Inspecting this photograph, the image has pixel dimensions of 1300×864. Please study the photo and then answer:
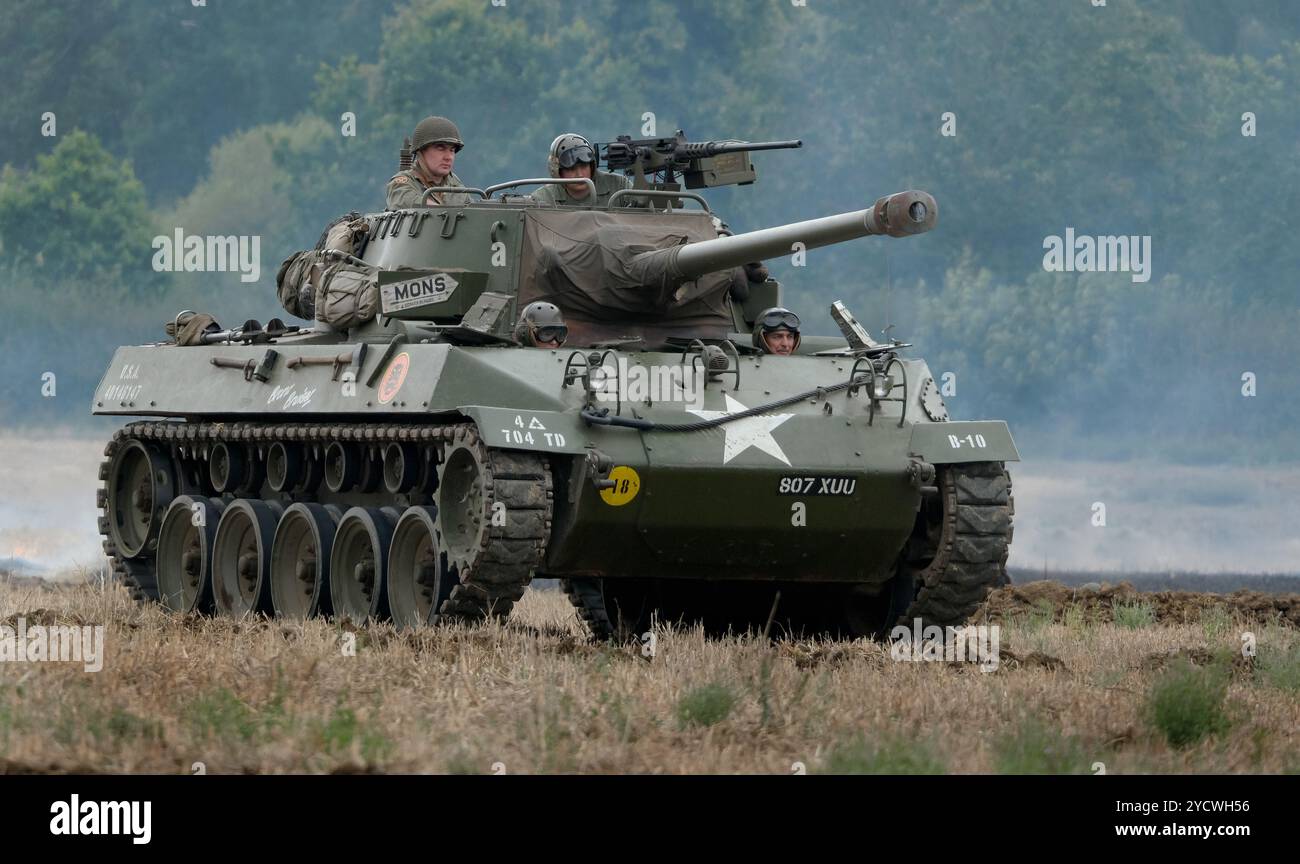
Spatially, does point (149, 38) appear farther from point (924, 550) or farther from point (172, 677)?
point (172, 677)

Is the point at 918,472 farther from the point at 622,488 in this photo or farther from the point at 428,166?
the point at 428,166

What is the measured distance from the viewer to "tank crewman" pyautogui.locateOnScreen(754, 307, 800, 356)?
17062 millimetres

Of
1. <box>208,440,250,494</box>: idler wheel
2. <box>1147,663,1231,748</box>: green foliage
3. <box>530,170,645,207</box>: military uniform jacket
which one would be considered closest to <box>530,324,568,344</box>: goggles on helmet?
<box>530,170,645,207</box>: military uniform jacket

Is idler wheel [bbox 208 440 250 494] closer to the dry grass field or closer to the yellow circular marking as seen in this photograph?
the dry grass field

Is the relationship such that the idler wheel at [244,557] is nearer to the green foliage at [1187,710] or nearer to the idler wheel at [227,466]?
the idler wheel at [227,466]

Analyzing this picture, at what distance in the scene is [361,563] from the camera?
1706cm

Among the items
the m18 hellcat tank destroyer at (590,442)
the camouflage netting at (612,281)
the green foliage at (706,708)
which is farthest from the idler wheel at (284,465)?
the green foliage at (706,708)

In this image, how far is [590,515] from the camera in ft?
49.1

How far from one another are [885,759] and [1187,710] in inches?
77.0

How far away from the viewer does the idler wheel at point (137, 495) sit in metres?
20.2

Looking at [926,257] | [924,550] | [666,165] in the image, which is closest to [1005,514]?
[924,550]

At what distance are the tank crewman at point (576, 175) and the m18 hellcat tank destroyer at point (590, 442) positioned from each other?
26 cm

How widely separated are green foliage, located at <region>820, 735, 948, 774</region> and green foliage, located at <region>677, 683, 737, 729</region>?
33.5 inches

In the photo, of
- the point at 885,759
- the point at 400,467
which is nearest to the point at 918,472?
the point at 400,467
